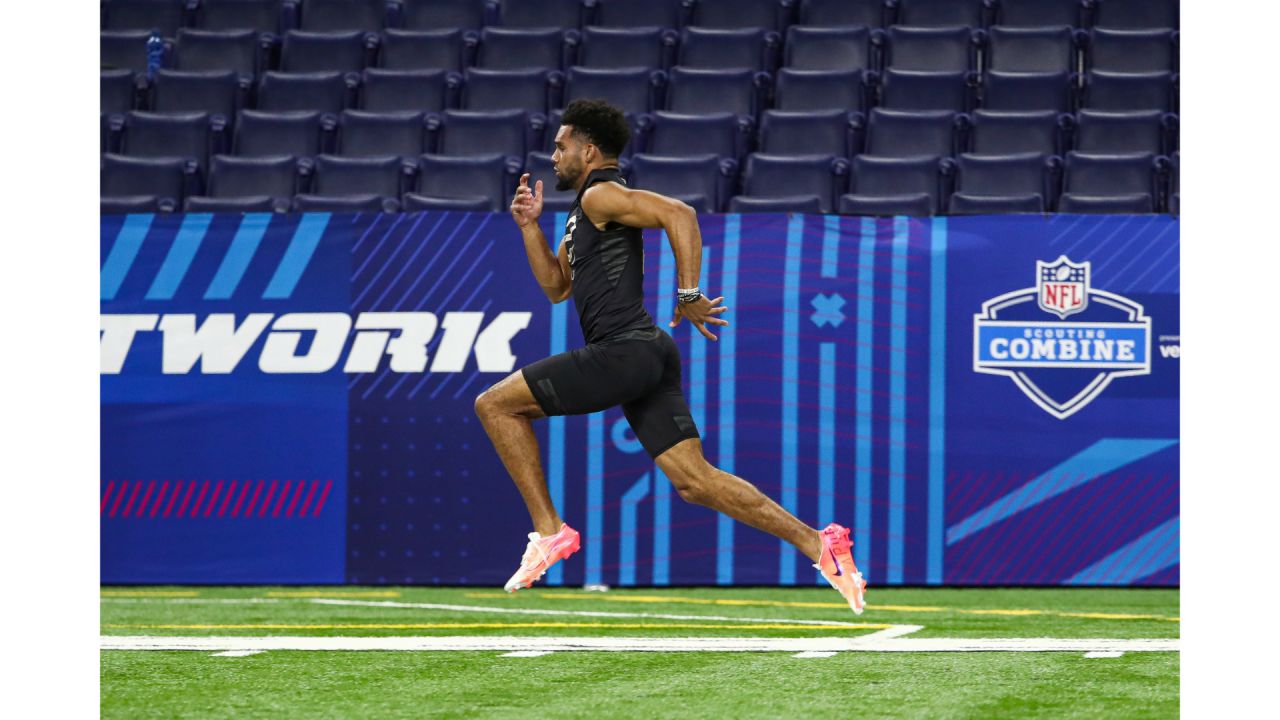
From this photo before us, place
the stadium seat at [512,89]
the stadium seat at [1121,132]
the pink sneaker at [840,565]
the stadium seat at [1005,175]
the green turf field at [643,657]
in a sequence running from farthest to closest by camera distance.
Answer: the stadium seat at [512,89], the stadium seat at [1121,132], the stadium seat at [1005,175], the pink sneaker at [840,565], the green turf field at [643,657]

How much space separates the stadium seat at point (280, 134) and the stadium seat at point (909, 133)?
3507 mm

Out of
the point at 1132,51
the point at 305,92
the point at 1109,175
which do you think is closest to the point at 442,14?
the point at 305,92

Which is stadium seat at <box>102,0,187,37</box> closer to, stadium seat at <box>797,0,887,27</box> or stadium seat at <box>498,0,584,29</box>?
stadium seat at <box>498,0,584,29</box>

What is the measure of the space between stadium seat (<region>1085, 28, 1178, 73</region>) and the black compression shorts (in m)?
6.71

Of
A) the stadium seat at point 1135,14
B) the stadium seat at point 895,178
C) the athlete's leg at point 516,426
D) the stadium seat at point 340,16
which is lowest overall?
the athlete's leg at point 516,426

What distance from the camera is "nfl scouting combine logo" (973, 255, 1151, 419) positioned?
8.50 meters

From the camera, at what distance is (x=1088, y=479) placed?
8477mm

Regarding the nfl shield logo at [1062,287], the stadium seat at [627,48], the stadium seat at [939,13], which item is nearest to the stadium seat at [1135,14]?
the stadium seat at [939,13]

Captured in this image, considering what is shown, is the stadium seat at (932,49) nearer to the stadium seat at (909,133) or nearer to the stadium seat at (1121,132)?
the stadium seat at (909,133)

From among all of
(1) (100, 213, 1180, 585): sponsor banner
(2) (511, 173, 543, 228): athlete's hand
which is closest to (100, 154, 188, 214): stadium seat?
(1) (100, 213, 1180, 585): sponsor banner

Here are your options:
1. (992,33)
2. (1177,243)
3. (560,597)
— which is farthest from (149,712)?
(992,33)

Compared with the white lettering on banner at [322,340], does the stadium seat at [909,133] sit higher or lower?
higher

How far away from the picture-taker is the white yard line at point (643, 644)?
5.50m

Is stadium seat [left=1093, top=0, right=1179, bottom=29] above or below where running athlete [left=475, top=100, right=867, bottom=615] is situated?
above
